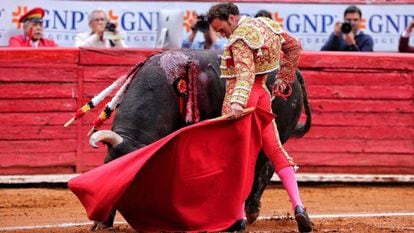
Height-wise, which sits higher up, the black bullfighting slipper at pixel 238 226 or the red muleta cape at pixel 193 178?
the red muleta cape at pixel 193 178

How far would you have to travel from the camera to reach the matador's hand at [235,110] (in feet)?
21.2

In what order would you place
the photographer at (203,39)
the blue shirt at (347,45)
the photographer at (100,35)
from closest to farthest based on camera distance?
the photographer at (100,35) < the photographer at (203,39) < the blue shirt at (347,45)

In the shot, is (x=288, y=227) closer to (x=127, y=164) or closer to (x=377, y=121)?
(x=127, y=164)

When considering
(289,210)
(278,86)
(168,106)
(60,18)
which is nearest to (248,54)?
(278,86)

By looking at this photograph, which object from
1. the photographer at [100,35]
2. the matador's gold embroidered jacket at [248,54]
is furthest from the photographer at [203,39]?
the matador's gold embroidered jacket at [248,54]

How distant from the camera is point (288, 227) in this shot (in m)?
7.39

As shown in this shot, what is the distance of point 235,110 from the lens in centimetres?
648

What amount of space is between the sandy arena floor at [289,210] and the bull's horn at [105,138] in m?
0.60

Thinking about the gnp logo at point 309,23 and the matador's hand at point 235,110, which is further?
the gnp logo at point 309,23

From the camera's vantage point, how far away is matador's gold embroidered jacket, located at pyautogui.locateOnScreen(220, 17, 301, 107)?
6453mm

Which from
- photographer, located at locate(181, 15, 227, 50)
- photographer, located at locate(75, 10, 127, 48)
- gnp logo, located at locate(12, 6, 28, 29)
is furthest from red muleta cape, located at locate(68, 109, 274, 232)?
gnp logo, located at locate(12, 6, 28, 29)

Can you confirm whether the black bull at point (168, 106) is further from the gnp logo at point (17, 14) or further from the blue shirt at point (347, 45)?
the gnp logo at point (17, 14)

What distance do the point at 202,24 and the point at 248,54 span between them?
3.49m

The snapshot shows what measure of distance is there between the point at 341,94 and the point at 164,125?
137 inches
